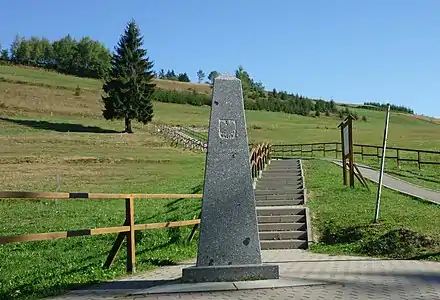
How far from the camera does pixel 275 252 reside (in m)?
13.6

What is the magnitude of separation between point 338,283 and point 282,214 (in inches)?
345

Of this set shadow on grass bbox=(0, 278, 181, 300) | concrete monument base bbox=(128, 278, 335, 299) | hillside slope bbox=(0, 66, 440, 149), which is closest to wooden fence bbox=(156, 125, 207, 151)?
hillside slope bbox=(0, 66, 440, 149)

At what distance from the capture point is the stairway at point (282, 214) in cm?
1461

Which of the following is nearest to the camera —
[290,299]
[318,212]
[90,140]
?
[290,299]

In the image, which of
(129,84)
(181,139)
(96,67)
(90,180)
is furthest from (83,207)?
(96,67)

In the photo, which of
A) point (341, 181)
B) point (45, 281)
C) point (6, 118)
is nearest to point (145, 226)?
point (45, 281)

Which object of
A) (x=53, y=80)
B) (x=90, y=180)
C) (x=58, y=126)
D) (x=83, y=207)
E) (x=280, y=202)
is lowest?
(x=90, y=180)

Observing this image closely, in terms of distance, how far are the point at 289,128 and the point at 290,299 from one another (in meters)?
84.5

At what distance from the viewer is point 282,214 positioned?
54.6 feet

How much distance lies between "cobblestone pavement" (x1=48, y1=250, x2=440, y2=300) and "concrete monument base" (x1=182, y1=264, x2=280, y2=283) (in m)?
0.48

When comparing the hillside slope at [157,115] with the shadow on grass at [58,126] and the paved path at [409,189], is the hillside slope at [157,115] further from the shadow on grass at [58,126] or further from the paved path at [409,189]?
the paved path at [409,189]

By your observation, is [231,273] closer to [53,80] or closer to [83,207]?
[83,207]

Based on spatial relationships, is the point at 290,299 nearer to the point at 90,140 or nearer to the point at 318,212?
the point at 318,212

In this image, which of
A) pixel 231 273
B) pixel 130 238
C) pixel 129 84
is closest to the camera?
pixel 231 273
